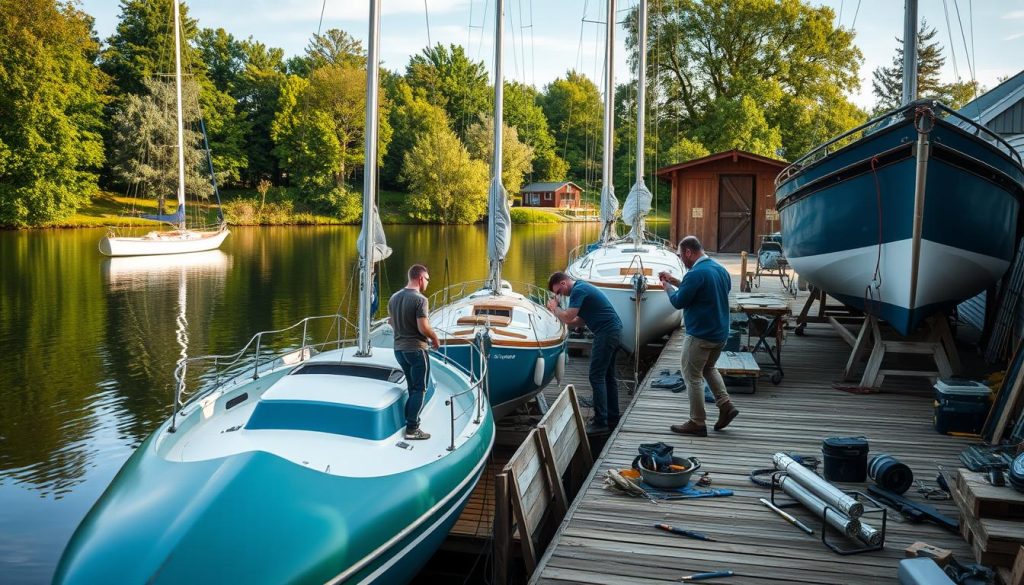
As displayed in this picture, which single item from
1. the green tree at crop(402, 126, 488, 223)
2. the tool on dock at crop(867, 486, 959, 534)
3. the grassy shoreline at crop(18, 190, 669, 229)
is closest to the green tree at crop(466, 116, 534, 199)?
the green tree at crop(402, 126, 488, 223)

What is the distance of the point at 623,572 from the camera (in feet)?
18.1

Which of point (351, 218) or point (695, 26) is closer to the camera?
point (695, 26)

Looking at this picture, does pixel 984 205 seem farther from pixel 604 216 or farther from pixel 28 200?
pixel 28 200

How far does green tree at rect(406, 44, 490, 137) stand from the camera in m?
83.1

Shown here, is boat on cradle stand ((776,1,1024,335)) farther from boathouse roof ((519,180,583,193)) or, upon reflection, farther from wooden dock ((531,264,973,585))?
boathouse roof ((519,180,583,193))

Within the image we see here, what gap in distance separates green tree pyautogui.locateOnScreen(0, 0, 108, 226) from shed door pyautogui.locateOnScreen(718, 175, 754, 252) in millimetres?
45192

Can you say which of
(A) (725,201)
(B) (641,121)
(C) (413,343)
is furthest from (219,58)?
(C) (413,343)

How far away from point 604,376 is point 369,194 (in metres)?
3.87

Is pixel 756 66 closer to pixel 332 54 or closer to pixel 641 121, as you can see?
pixel 641 121

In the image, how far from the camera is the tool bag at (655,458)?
276 inches

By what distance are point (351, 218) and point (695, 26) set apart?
34108 millimetres

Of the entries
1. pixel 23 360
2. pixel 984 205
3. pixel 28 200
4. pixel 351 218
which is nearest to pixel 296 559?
pixel 984 205

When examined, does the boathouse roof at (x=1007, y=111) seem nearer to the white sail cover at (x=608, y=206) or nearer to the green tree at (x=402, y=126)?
the white sail cover at (x=608, y=206)

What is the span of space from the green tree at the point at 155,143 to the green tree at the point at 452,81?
86.2 ft
